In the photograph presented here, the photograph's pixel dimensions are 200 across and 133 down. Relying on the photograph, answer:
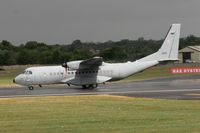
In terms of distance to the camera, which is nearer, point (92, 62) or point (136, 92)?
point (136, 92)

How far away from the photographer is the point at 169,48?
1978 inches

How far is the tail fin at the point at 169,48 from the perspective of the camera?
49.9 m

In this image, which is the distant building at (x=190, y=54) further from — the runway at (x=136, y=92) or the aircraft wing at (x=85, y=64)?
the runway at (x=136, y=92)

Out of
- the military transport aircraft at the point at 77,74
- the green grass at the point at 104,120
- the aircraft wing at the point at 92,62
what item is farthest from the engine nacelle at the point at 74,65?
the green grass at the point at 104,120

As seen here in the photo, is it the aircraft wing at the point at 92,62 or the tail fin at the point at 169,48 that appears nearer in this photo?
the aircraft wing at the point at 92,62

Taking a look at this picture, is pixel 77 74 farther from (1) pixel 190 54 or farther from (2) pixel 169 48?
(1) pixel 190 54

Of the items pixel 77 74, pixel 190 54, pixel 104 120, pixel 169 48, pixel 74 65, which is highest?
pixel 190 54

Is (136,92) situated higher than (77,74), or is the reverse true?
(77,74)

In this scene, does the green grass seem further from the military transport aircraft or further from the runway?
the military transport aircraft

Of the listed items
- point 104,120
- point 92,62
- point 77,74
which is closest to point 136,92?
point 92,62

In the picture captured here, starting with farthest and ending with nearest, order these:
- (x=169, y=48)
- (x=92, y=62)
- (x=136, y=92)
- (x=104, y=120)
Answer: (x=169, y=48) → (x=92, y=62) → (x=136, y=92) → (x=104, y=120)

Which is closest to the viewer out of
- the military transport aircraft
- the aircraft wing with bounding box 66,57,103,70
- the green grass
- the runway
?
the green grass

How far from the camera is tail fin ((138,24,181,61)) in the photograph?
49.9m

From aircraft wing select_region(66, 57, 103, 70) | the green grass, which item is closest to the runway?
aircraft wing select_region(66, 57, 103, 70)
